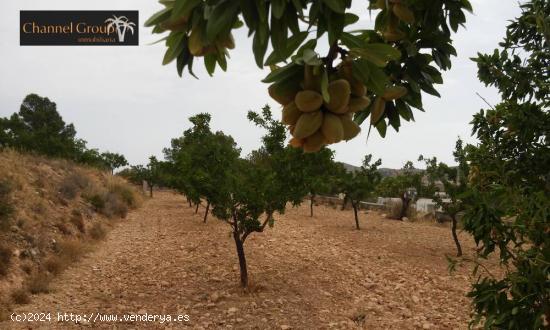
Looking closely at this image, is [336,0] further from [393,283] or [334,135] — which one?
[393,283]

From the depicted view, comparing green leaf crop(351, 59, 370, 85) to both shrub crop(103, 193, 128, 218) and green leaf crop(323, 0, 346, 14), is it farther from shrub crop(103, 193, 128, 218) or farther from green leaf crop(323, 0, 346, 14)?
shrub crop(103, 193, 128, 218)

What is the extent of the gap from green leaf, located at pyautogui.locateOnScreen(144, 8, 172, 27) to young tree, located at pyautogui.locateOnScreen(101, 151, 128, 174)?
163ft

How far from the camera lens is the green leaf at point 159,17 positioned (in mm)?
875

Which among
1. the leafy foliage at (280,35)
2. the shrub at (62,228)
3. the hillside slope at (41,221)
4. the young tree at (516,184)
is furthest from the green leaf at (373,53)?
the shrub at (62,228)

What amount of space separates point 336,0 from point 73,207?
558 inches

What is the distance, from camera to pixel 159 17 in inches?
34.5

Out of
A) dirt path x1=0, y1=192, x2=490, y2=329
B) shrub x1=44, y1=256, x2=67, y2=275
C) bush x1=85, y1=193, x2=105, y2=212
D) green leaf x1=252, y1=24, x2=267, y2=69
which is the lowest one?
dirt path x1=0, y1=192, x2=490, y2=329

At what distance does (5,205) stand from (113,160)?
41.7m

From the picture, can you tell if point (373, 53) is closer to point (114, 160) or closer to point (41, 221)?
point (41, 221)

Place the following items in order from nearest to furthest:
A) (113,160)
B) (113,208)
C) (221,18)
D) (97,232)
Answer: (221,18)
(97,232)
(113,208)
(113,160)

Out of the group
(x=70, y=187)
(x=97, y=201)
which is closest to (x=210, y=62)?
(x=70, y=187)

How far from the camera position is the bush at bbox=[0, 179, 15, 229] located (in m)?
8.50

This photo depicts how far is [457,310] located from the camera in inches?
262

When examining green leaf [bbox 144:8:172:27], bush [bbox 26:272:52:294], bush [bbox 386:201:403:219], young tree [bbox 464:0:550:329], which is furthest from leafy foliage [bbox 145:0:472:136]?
bush [bbox 386:201:403:219]
